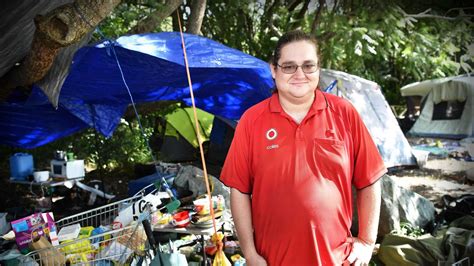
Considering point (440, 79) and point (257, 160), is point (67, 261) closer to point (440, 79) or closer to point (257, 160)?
point (257, 160)

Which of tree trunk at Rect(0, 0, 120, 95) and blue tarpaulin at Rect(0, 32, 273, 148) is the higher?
tree trunk at Rect(0, 0, 120, 95)

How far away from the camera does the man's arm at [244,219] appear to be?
1.85 m

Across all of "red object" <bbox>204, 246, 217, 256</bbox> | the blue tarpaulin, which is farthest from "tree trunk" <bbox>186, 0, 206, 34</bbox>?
"red object" <bbox>204, 246, 217, 256</bbox>

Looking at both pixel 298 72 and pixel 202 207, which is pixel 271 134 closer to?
pixel 298 72

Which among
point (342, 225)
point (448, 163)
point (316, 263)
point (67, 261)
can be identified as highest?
point (342, 225)

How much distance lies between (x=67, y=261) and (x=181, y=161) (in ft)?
24.3

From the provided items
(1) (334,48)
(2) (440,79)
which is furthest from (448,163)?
(2) (440,79)

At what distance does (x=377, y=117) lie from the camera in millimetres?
8703

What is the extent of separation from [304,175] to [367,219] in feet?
1.29

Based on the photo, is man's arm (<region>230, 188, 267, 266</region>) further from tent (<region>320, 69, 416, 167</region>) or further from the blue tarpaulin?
tent (<region>320, 69, 416, 167</region>)

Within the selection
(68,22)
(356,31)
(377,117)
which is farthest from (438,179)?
(68,22)

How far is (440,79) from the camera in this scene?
13.5 meters

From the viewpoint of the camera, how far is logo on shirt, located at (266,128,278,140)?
1819mm

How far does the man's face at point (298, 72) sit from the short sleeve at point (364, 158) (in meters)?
0.25
